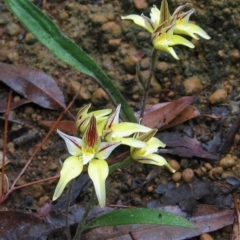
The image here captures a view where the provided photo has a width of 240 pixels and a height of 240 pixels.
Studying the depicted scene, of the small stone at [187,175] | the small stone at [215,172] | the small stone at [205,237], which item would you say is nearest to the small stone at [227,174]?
the small stone at [215,172]

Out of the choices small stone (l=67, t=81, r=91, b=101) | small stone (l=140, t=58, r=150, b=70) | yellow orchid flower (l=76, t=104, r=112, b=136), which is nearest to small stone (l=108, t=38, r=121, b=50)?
small stone (l=140, t=58, r=150, b=70)

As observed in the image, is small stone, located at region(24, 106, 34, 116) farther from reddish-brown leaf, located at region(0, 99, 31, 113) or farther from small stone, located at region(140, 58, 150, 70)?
small stone, located at region(140, 58, 150, 70)

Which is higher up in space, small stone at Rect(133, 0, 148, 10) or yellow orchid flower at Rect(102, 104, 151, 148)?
yellow orchid flower at Rect(102, 104, 151, 148)

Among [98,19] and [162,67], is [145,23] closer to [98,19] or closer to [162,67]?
[162,67]

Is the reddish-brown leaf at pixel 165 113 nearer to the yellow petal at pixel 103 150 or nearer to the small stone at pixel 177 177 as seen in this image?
the small stone at pixel 177 177

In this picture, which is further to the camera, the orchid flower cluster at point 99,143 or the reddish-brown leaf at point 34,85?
the reddish-brown leaf at point 34,85

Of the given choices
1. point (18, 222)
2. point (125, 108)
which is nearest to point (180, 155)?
point (125, 108)
